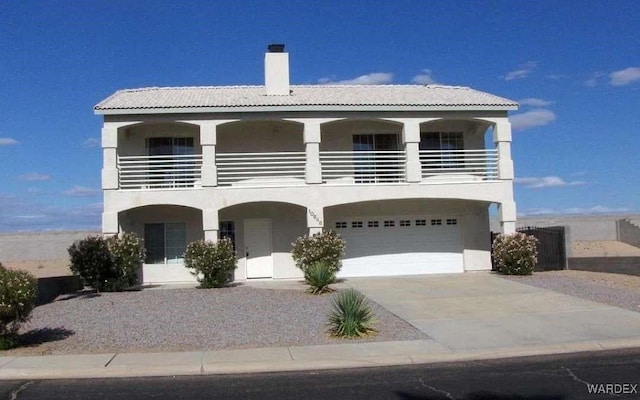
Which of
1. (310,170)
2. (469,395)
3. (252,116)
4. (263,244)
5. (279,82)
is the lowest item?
(469,395)

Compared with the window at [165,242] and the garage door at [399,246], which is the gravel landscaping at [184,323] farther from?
the garage door at [399,246]

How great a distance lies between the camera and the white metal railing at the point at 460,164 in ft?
83.1

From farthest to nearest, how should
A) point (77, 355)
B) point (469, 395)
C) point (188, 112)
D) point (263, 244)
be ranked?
point (263, 244) < point (188, 112) < point (77, 355) < point (469, 395)

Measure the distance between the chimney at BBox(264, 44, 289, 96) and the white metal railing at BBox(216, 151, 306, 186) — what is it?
2.71 meters

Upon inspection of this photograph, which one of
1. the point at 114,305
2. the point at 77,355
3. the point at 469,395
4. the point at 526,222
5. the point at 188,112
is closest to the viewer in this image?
the point at 469,395

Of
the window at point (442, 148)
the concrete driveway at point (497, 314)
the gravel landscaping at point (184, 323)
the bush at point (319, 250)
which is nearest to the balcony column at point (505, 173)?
the window at point (442, 148)

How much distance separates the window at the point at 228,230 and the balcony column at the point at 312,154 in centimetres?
378

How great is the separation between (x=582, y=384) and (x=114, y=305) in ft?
40.9

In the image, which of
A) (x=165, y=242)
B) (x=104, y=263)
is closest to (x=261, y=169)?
(x=165, y=242)

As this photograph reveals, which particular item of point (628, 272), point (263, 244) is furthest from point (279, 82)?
point (628, 272)

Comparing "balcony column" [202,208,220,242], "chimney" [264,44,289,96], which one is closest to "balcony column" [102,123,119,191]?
"balcony column" [202,208,220,242]

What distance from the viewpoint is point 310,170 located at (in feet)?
78.1

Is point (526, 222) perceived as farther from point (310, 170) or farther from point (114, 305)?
point (114, 305)

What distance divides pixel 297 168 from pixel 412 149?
4465mm
